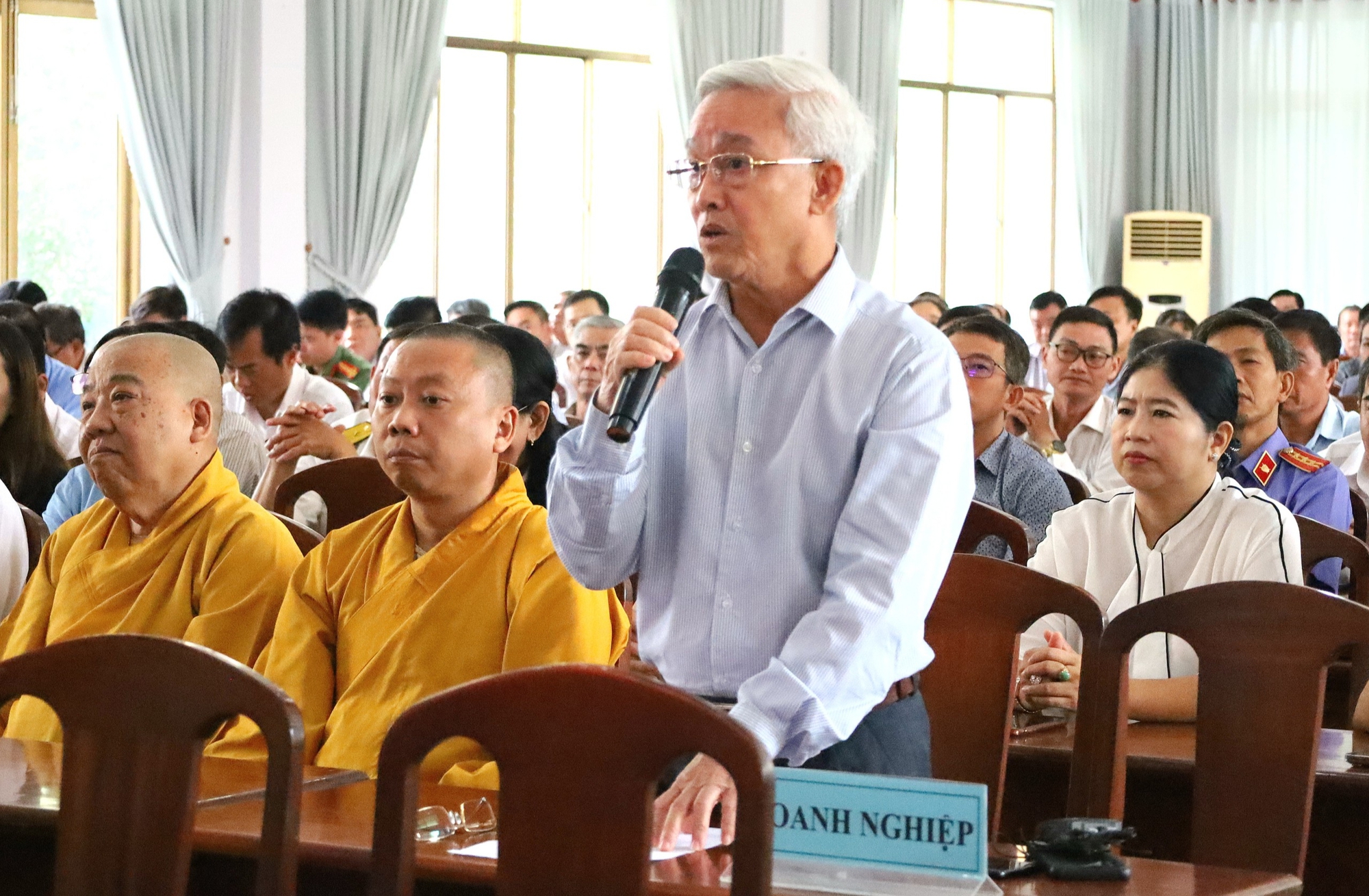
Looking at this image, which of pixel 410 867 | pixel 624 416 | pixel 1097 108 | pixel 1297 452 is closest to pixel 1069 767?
pixel 624 416

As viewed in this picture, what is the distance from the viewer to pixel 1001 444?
11.8 ft

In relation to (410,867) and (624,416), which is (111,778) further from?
(624,416)

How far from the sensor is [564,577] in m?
2.21

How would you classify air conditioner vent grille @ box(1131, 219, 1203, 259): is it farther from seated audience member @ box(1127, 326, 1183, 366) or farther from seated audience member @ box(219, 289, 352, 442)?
seated audience member @ box(219, 289, 352, 442)

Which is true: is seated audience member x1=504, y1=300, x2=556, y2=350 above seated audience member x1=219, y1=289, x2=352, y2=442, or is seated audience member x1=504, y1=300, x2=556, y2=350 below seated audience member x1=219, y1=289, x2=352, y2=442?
above

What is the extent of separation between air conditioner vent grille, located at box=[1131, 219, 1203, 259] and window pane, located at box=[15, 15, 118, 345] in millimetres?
6291

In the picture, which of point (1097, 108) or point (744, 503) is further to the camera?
point (1097, 108)

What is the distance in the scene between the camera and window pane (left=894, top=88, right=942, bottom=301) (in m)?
10.3

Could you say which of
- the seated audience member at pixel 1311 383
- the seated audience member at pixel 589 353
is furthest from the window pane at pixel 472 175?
the seated audience member at pixel 1311 383

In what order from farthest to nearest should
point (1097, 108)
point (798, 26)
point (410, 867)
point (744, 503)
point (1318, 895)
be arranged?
1. point (1097, 108)
2. point (798, 26)
3. point (1318, 895)
4. point (744, 503)
5. point (410, 867)

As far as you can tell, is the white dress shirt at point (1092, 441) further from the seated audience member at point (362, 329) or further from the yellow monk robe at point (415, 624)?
the seated audience member at point (362, 329)

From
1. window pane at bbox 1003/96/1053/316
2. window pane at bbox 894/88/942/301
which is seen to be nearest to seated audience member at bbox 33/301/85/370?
window pane at bbox 894/88/942/301

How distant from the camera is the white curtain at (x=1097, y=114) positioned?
416 inches

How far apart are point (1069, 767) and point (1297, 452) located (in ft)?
5.74
